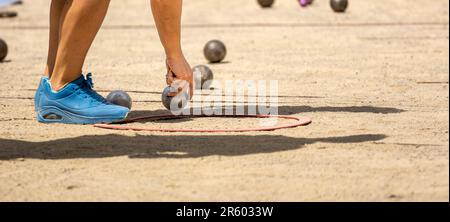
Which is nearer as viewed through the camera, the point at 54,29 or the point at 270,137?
the point at 270,137

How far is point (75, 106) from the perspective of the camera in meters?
6.28

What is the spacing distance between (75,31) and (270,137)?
1.36 m

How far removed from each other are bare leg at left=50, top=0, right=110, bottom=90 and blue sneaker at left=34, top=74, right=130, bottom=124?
0.10 m

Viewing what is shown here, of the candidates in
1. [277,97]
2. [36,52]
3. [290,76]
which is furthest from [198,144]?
[36,52]

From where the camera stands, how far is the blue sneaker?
629cm

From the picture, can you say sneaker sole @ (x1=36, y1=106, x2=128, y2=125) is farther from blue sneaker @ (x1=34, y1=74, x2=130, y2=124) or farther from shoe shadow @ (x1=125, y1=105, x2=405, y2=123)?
shoe shadow @ (x1=125, y1=105, x2=405, y2=123)

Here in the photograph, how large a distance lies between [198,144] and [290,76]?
379 centimetres

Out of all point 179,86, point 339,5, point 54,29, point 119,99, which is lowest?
point 339,5

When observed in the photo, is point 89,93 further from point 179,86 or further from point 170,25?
point 170,25

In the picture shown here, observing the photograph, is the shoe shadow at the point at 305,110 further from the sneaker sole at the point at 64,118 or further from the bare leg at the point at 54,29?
the bare leg at the point at 54,29

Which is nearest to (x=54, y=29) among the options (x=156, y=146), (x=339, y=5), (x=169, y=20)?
(x=169, y=20)

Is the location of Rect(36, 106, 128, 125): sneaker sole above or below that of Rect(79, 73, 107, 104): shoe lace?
below

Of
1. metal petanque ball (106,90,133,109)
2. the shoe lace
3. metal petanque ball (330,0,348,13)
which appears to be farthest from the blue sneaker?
metal petanque ball (330,0,348,13)

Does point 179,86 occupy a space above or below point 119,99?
above
